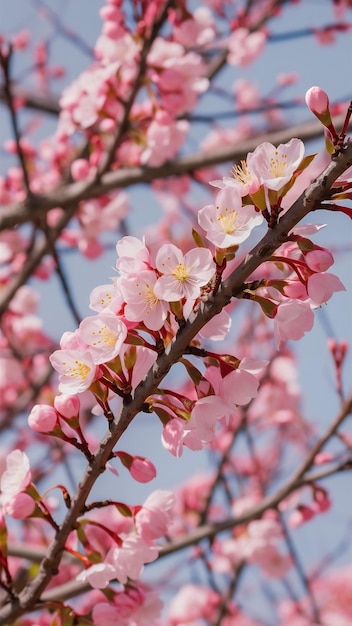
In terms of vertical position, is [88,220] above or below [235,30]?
below

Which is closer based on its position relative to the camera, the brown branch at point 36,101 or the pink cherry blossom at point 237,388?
the pink cherry blossom at point 237,388

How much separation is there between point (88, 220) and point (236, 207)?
2.44 metres

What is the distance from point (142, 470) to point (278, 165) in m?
Answer: 0.57

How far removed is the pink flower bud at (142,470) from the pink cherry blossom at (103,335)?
26 cm

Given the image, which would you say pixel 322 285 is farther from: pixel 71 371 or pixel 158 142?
pixel 158 142

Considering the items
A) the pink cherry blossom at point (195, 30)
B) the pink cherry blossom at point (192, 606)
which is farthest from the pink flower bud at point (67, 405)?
the pink cherry blossom at point (192, 606)

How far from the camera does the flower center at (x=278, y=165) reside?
1015mm

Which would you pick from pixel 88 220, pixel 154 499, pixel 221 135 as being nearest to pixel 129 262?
pixel 154 499

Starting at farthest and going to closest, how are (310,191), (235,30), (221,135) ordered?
1. (221,135)
2. (235,30)
3. (310,191)

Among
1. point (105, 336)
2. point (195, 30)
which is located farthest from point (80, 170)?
point (105, 336)

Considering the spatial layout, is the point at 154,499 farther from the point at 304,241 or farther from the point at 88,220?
the point at 88,220

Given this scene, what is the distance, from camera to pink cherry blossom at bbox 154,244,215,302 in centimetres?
100

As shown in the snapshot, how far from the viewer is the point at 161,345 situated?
3.44 feet

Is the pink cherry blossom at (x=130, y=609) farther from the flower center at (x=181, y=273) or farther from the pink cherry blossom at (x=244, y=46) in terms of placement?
the pink cherry blossom at (x=244, y=46)
